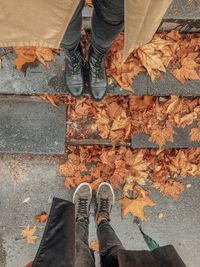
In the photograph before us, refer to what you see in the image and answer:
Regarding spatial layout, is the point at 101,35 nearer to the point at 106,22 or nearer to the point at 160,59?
the point at 106,22

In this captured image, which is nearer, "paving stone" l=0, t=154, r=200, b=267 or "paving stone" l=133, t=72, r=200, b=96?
"paving stone" l=133, t=72, r=200, b=96

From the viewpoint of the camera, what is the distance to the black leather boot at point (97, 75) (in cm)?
223

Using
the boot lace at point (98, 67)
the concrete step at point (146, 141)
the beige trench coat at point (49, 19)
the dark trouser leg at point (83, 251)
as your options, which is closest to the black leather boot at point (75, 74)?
the boot lace at point (98, 67)

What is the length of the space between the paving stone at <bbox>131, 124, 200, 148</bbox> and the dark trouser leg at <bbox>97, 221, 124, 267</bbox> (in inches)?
25.2

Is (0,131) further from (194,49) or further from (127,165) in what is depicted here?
(194,49)

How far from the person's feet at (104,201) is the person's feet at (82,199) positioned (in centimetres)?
8

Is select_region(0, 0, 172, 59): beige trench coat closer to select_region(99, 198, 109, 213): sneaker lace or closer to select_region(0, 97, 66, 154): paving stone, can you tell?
select_region(0, 97, 66, 154): paving stone

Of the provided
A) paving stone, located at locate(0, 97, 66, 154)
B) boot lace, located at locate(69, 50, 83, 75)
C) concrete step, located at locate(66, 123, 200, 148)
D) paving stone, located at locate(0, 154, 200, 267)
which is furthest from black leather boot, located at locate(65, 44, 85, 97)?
paving stone, located at locate(0, 154, 200, 267)

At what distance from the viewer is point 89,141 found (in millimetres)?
2635

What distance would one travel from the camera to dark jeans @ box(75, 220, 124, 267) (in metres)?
2.08

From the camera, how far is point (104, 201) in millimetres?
2633

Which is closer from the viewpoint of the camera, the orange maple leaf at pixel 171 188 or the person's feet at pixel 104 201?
the person's feet at pixel 104 201

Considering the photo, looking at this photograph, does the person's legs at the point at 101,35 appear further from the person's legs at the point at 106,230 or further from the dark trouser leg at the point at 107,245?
the dark trouser leg at the point at 107,245

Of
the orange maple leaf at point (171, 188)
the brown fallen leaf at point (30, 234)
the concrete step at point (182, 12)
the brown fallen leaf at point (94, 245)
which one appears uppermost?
the concrete step at point (182, 12)
